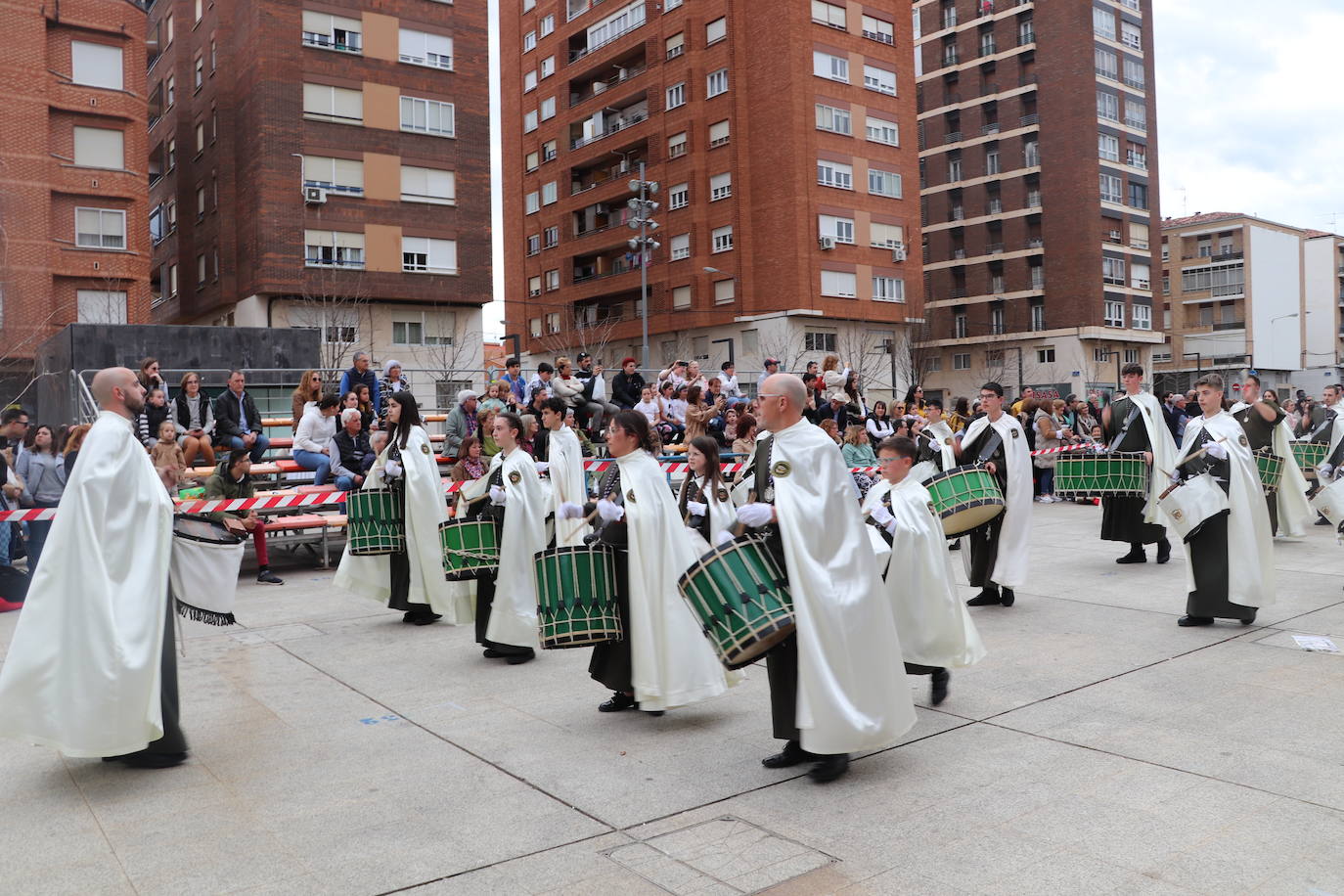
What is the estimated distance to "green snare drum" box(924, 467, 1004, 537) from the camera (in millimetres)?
8102

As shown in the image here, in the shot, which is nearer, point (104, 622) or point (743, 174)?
point (104, 622)

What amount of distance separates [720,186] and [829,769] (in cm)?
4605

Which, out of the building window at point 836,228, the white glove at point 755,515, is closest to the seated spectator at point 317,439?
the white glove at point 755,515

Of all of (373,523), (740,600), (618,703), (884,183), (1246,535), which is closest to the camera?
(740,600)

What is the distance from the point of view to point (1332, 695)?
6.38 meters

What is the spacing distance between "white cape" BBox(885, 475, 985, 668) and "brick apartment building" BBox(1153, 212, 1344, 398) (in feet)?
263

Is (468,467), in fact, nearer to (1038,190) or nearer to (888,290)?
(888,290)

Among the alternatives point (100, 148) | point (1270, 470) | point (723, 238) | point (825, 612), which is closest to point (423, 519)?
point (825, 612)

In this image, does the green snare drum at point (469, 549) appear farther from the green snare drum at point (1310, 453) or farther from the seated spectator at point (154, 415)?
the green snare drum at point (1310, 453)

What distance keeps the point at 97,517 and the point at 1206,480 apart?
25.5ft

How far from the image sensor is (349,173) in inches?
1492

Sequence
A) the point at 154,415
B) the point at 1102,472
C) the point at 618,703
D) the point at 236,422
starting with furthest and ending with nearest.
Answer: the point at 236,422
the point at 154,415
the point at 1102,472
the point at 618,703

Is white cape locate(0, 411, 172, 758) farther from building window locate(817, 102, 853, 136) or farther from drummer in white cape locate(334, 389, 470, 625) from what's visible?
building window locate(817, 102, 853, 136)

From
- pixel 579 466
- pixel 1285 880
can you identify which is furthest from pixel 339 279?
pixel 1285 880
